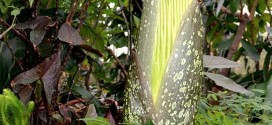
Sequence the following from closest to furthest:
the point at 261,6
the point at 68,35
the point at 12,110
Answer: the point at 12,110 < the point at 68,35 < the point at 261,6

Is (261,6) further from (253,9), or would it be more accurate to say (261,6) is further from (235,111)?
(235,111)

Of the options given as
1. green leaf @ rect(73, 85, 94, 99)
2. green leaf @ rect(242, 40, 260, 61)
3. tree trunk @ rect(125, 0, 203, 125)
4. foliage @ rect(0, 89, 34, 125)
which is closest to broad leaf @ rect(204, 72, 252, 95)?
tree trunk @ rect(125, 0, 203, 125)

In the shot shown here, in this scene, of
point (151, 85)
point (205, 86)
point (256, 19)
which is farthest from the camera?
point (256, 19)

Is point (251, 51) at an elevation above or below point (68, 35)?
below

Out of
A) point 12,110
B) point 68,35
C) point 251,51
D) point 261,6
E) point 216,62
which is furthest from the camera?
point 261,6

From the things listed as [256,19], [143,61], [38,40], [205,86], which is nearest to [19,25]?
[38,40]

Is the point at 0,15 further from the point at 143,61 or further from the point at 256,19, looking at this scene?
the point at 256,19

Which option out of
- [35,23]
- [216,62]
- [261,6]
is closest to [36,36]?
[35,23]
